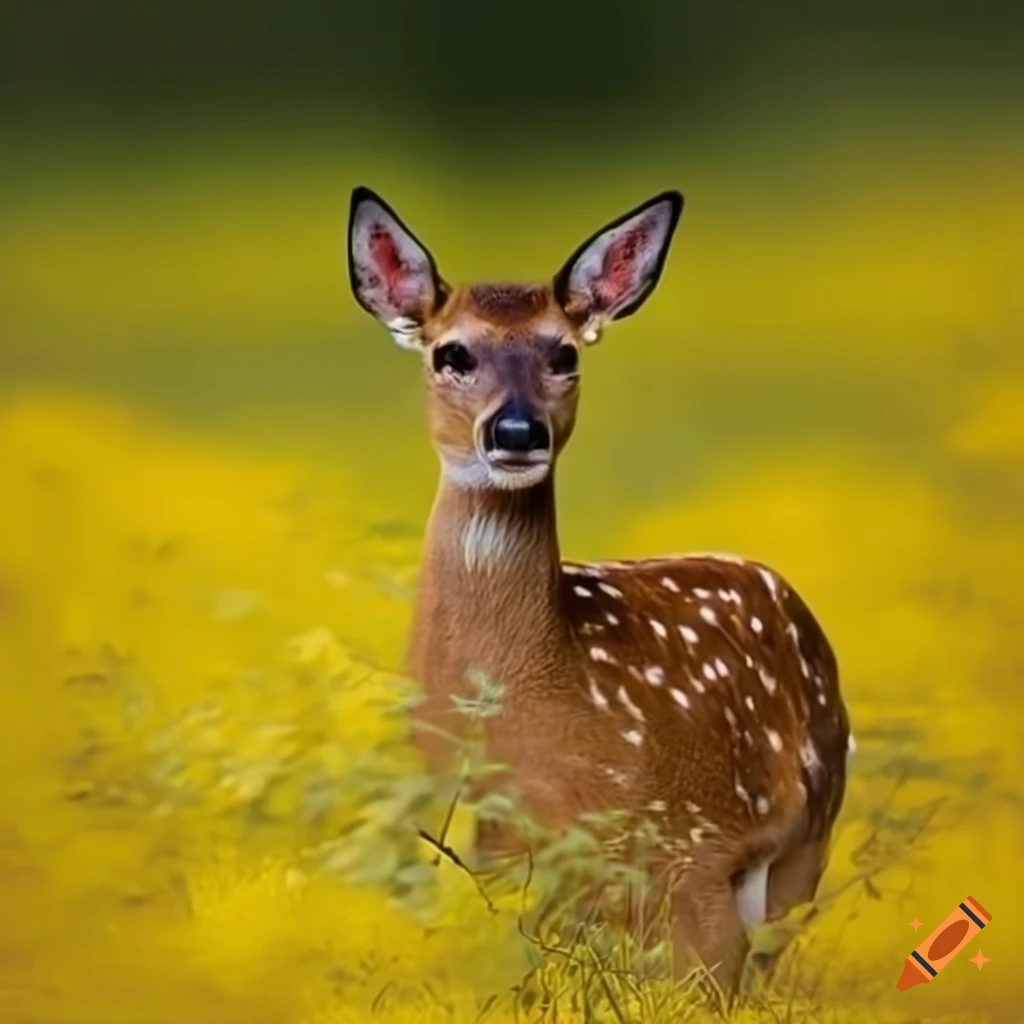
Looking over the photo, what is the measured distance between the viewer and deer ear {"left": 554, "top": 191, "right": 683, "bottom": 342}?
1.88 m

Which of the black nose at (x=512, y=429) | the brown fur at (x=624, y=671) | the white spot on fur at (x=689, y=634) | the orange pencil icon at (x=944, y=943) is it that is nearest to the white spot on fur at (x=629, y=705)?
the brown fur at (x=624, y=671)

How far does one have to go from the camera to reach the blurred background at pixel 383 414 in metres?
1.84

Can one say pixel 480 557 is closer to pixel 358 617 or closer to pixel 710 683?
pixel 358 617

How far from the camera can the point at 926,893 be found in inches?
71.6

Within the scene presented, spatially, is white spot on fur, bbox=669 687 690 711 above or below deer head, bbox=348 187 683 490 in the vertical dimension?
below

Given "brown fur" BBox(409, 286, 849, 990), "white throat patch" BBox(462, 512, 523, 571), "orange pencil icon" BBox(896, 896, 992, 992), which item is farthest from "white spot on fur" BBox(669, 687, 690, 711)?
"orange pencil icon" BBox(896, 896, 992, 992)

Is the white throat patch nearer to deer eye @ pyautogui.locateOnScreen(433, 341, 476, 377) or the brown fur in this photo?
the brown fur

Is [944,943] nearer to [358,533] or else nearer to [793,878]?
[793,878]

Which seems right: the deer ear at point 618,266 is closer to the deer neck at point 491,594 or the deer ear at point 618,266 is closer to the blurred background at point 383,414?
the blurred background at point 383,414

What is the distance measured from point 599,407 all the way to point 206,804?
71 cm

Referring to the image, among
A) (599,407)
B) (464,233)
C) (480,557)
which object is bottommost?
(480,557)

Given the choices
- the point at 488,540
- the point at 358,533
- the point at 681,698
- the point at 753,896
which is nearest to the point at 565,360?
the point at 488,540

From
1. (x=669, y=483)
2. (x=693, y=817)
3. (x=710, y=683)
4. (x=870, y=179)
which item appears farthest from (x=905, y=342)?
(x=693, y=817)

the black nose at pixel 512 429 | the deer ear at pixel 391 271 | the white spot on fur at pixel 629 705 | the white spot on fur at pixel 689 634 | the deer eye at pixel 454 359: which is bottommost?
the white spot on fur at pixel 629 705
